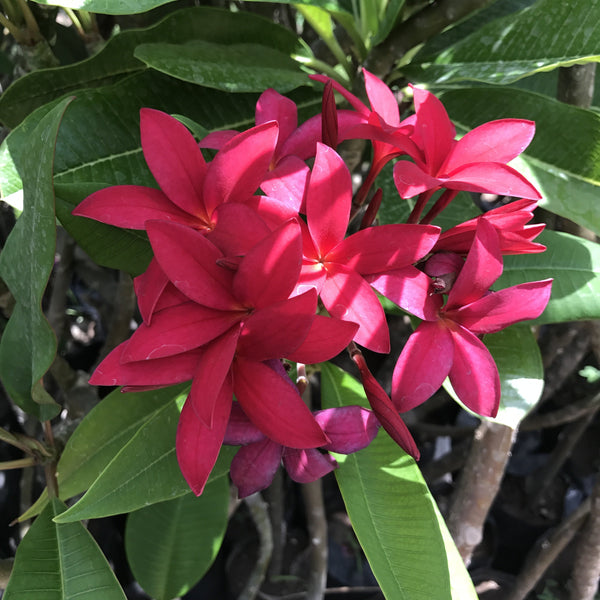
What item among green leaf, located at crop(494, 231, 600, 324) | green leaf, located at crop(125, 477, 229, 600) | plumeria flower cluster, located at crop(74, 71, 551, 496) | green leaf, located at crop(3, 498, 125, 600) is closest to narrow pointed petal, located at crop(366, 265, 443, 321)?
plumeria flower cluster, located at crop(74, 71, 551, 496)

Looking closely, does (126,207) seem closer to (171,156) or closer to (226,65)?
(171,156)

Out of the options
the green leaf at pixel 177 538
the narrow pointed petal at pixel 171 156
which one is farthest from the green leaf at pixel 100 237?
the green leaf at pixel 177 538

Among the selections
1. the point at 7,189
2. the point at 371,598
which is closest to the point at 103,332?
the point at 371,598

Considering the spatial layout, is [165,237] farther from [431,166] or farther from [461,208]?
[461,208]

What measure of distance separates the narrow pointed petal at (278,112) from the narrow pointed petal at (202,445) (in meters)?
0.25

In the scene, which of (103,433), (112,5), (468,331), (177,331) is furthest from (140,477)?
(112,5)

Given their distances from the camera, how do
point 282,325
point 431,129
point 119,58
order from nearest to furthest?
1. point 282,325
2. point 431,129
3. point 119,58

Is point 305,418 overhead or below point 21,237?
below

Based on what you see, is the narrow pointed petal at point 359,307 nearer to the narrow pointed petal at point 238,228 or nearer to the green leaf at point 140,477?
the narrow pointed petal at point 238,228

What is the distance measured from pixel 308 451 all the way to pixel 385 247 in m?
0.20

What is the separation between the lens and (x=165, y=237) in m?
0.38

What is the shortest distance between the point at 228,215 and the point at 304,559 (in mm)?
1500

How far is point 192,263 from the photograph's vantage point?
0.39 meters

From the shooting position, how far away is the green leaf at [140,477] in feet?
1.69
